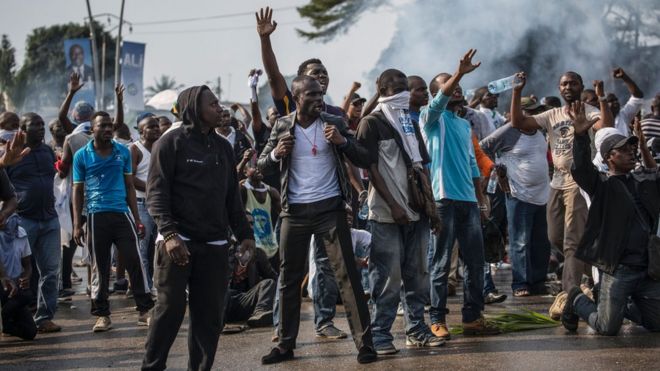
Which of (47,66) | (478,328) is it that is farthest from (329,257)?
(47,66)

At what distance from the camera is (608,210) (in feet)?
25.7

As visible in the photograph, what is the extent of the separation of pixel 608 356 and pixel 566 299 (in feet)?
3.89

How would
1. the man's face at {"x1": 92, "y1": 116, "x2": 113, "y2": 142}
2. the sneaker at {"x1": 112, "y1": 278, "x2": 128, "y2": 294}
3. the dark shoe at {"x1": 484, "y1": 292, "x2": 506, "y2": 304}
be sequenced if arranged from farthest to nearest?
1. the sneaker at {"x1": 112, "y1": 278, "x2": 128, "y2": 294}
2. the dark shoe at {"x1": 484, "y1": 292, "x2": 506, "y2": 304}
3. the man's face at {"x1": 92, "y1": 116, "x2": 113, "y2": 142}

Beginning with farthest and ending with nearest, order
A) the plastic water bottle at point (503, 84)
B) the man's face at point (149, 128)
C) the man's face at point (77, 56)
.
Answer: the man's face at point (77, 56) → the man's face at point (149, 128) → the plastic water bottle at point (503, 84)

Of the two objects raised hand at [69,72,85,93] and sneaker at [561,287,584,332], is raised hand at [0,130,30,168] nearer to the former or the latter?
raised hand at [69,72,85,93]

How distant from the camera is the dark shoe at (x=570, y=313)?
26.4 ft

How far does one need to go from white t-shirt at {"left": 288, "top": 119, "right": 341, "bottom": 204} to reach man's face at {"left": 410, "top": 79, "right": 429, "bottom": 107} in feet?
2.91

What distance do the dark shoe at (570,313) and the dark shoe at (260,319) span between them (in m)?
2.50

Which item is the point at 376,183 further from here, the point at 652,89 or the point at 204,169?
the point at 652,89

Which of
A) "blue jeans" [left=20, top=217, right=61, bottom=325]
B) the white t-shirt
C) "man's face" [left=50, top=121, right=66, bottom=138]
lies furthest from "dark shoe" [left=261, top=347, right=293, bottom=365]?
"man's face" [left=50, top=121, right=66, bottom=138]

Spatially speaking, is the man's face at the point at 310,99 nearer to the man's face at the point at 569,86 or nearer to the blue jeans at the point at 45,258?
the man's face at the point at 569,86

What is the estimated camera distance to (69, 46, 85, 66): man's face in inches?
Result: 1666

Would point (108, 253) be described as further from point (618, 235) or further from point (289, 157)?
point (618, 235)

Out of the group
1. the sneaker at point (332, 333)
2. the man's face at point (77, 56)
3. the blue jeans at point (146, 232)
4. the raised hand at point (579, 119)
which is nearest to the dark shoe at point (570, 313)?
the raised hand at point (579, 119)
